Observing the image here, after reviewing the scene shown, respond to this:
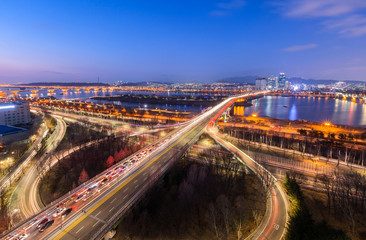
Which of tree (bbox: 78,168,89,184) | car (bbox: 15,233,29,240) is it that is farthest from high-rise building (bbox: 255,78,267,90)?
car (bbox: 15,233,29,240)

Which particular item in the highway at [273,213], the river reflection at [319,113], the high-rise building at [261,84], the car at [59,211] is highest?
the high-rise building at [261,84]

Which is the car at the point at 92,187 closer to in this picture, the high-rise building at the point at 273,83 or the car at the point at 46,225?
the car at the point at 46,225

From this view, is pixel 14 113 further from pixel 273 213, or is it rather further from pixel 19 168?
pixel 273 213

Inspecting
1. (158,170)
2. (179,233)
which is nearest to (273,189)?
(179,233)

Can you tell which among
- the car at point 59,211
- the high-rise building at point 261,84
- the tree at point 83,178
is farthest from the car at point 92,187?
the high-rise building at point 261,84

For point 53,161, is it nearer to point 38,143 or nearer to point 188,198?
point 38,143

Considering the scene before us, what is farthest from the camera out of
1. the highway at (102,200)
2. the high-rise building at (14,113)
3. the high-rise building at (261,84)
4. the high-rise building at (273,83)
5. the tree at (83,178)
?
the high-rise building at (273,83)
